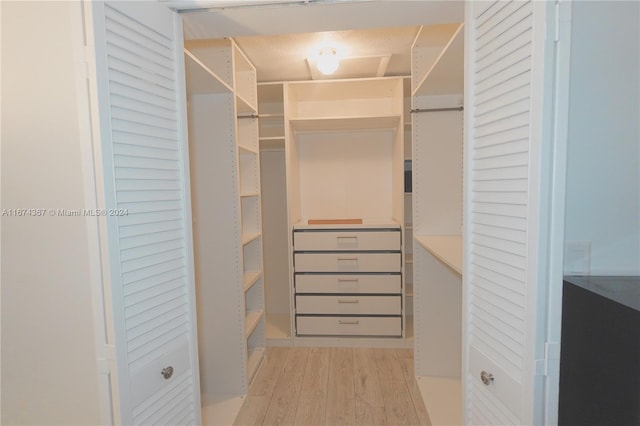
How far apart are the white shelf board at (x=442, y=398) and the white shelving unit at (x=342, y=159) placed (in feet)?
1.92

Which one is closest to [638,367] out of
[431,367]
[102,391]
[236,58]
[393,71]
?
[102,391]

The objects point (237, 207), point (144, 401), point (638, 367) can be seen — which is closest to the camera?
point (638, 367)

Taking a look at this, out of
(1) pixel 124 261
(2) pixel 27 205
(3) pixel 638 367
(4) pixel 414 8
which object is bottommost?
(3) pixel 638 367

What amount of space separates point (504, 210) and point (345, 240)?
73.5 inches

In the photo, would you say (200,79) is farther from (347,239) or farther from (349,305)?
(349,305)

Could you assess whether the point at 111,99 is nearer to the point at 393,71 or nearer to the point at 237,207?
the point at 237,207

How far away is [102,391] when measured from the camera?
34.5 inches

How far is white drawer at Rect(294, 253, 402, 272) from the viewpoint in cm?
266

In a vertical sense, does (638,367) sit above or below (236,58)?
below

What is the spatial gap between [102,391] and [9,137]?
0.79m

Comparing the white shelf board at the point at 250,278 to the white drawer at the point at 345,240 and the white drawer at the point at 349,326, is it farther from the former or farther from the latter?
the white drawer at the point at 349,326

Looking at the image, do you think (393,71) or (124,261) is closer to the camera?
(124,261)

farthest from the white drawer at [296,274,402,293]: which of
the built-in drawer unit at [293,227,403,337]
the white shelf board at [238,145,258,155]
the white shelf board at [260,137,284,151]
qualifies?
the white shelf board at [260,137,284,151]

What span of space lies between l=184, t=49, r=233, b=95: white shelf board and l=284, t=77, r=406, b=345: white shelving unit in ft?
3.00
